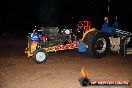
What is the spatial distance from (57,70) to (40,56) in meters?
1.65

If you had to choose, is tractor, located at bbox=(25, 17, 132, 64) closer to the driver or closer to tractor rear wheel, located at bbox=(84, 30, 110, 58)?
tractor rear wheel, located at bbox=(84, 30, 110, 58)

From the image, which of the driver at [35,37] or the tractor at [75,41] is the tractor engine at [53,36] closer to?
the tractor at [75,41]

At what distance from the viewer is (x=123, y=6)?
4241 centimetres

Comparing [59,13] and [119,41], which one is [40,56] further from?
[59,13]

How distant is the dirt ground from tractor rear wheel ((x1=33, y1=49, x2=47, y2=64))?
0.20 metres

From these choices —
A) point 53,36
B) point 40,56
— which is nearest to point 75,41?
point 53,36

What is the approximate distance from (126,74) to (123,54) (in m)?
4.52

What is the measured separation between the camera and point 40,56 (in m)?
13.6

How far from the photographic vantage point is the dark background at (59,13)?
1491 inches

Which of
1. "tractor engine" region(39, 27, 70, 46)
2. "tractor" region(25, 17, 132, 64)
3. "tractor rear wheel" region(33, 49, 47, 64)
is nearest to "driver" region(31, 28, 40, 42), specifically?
"tractor" region(25, 17, 132, 64)

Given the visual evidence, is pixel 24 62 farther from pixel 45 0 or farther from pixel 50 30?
pixel 45 0

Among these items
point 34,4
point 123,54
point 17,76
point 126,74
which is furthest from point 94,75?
point 34,4

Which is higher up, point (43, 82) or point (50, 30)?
point (50, 30)

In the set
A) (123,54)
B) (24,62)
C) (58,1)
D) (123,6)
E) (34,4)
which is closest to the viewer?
(24,62)
